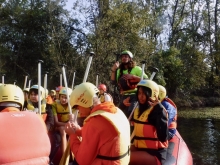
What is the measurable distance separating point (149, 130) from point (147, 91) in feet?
1.77

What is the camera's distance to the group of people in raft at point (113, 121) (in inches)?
117

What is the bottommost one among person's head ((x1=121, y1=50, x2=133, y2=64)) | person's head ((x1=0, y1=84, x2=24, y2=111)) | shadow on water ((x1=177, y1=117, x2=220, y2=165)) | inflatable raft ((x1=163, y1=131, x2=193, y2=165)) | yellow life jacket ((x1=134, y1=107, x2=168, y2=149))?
shadow on water ((x1=177, y1=117, x2=220, y2=165))

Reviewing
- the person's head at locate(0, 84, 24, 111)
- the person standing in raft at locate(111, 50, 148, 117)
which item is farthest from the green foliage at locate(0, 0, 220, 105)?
the person's head at locate(0, 84, 24, 111)

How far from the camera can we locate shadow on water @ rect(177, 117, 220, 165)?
8.52 metres

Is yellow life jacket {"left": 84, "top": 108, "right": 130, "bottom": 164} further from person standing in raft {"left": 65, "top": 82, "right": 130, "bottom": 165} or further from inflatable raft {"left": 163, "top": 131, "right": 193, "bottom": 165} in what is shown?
inflatable raft {"left": 163, "top": 131, "right": 193, "bottom": 165}

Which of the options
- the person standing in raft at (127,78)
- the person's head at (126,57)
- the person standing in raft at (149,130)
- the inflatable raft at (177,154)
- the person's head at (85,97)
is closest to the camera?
the person's head at (85,97)

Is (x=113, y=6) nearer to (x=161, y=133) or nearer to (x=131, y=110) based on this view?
(x=131, y=110)

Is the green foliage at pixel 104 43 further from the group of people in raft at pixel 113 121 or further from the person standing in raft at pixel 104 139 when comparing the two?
the person standing in raft at pixel 104 139

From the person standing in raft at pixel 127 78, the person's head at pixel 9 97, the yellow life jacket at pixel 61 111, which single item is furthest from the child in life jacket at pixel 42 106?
the person's head at pixel 9 97

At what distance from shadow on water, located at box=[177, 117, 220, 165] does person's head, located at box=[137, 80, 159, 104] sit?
4.04m

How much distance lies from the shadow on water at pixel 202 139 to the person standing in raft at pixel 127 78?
2903mm

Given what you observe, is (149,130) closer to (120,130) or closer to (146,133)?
(146,133)

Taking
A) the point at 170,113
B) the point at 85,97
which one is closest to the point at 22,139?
the point at 85,97

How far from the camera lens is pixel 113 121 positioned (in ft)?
9.68
